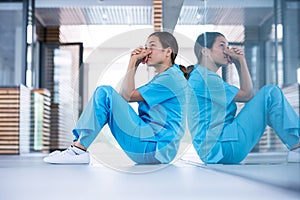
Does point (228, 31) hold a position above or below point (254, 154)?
above

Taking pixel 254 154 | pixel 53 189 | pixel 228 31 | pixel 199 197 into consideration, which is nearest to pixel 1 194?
pixel 53 189

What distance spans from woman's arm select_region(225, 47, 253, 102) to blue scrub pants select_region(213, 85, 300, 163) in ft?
0.09

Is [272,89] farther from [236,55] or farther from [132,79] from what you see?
[132,79]

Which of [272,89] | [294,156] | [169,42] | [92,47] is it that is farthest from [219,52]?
[92,47]

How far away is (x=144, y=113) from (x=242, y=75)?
24.2 inches

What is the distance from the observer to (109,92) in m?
2.12

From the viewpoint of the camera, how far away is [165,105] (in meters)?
2.20

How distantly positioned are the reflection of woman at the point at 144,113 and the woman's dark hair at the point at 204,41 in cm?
11

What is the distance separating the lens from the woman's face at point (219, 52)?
1887 millimetres

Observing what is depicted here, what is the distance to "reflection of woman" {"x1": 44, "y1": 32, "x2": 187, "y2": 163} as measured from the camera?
6.97ft

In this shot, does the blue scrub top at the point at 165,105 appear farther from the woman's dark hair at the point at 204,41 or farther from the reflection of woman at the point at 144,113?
the woman's dark hair at the point at 204,41

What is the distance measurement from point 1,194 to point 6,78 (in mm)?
5182

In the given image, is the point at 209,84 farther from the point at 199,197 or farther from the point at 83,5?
the point at 83,5

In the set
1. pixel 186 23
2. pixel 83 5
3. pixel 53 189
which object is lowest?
pixel 53 189
